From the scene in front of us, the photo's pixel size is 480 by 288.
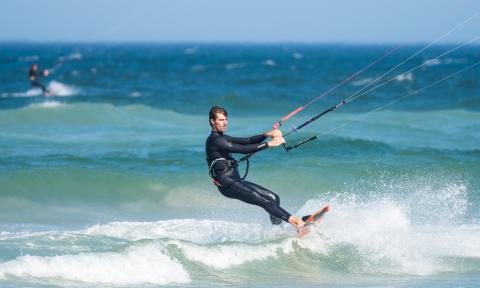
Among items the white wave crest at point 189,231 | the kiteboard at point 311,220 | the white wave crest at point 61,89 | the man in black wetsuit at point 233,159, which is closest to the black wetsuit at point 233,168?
the man in black wetsuit at point 233,159

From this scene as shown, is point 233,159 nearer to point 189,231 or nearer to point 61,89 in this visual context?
point 189,231

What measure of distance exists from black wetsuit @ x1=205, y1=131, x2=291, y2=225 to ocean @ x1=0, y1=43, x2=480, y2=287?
23.0 inches

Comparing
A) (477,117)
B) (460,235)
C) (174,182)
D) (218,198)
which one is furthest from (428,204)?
(477,117)

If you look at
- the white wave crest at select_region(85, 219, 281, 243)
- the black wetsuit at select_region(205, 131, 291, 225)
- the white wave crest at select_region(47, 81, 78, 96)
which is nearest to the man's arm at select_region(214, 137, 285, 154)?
the black wetsuit at select_region(205, 131, 291, 225)

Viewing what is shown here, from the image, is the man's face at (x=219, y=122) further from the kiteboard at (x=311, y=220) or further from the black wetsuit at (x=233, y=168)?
the kiteboard at (x=311, y=220)

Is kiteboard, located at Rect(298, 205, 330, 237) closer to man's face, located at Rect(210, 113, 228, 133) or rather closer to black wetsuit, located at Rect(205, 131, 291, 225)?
black wetsuit, located at Rect(205, 131, 291, 225)

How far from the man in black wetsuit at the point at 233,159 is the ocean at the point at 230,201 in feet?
1.80

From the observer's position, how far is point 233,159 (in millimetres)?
8438

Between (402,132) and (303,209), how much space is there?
10.4 meters

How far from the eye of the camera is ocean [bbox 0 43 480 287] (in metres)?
8.20

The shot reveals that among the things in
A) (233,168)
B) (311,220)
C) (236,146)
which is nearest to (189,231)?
(233,168)

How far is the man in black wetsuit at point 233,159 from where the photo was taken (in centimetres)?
820

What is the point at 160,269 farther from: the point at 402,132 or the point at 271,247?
the point at 402,132

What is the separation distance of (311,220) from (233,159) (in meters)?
1.05
